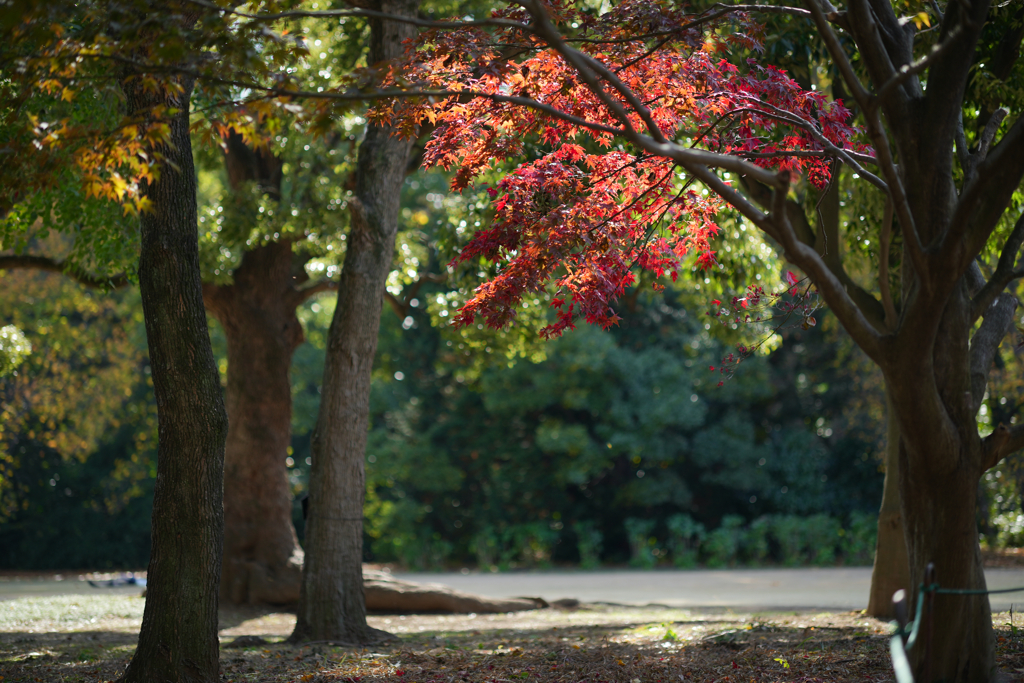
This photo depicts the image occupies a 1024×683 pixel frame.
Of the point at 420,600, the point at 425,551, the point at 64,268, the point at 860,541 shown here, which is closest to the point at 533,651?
the point at 420,600

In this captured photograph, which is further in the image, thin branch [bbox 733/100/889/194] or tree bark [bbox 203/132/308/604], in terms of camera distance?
tree bark [bbox 203/132/308/604]

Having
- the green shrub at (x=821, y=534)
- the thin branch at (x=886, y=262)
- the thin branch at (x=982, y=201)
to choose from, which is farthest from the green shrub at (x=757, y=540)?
the thin branch at (x=982, y=201)

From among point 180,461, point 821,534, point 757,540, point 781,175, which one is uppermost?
point 781,175

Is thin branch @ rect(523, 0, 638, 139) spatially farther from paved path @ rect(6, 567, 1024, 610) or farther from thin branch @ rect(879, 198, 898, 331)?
paved path @ rect(6, 567, 1024, 610)

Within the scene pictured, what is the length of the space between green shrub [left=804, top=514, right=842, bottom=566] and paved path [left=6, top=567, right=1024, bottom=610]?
1.19 metres

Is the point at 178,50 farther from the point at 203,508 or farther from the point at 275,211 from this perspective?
the point at 275,211

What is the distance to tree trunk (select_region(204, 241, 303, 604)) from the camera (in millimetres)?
10586

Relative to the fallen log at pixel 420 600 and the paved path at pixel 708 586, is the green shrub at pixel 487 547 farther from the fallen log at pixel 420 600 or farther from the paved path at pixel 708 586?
the fallen log at pixel 420 600

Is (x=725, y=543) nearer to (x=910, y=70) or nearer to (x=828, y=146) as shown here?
(x=828, y=146)

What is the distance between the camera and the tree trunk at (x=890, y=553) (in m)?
7.86

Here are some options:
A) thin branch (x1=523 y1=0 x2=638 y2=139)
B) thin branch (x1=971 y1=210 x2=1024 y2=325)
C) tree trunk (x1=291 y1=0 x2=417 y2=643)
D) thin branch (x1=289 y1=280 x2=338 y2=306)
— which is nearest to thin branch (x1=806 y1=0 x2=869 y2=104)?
thin branch (x1=523 y1=0 x2=638 y2=139)

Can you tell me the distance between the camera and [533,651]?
678 centimetres

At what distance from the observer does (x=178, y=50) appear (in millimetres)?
4023

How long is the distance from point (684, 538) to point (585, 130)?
1439 centimetres
